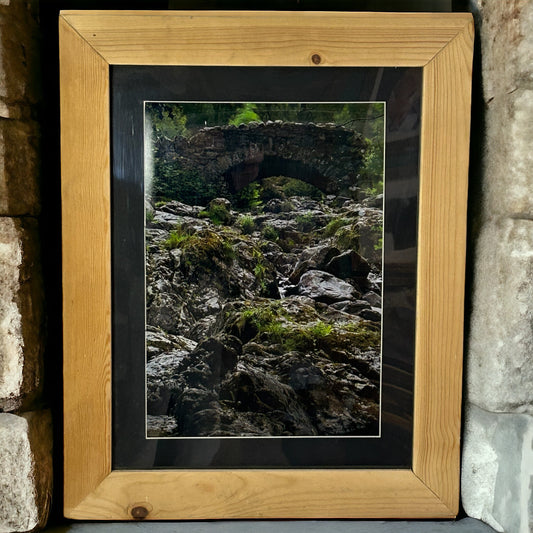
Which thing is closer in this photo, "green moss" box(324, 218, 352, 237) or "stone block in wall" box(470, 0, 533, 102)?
"stone block in wall" box(470, 0, 533, 102)

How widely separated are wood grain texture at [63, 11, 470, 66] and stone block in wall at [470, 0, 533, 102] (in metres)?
0.05

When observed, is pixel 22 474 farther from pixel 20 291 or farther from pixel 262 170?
pixel 262 170

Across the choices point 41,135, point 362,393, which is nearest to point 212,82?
point 41,135

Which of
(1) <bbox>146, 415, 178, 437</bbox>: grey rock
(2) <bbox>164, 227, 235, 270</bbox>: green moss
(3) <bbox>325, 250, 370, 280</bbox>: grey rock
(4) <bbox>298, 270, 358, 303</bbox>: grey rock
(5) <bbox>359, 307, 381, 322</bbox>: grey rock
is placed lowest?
(1) <bbox>146, 415, 178, 437</bbox>: grey rock

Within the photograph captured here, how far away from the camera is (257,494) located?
3.11 ft

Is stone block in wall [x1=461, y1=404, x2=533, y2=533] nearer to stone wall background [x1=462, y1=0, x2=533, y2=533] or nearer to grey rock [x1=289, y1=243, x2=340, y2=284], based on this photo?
stone wall background [x1=462, y1=0, x2=533, y2=533]

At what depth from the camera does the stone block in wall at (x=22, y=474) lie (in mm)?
880

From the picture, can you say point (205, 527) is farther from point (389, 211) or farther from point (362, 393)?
point (389, 211)

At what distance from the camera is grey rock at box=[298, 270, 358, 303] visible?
945mm

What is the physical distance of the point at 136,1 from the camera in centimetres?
102

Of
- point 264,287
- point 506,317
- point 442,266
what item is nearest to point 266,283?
point 264,287

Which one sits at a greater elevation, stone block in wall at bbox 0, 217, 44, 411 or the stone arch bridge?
the stone arch bridge

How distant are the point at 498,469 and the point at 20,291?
0.98 metres

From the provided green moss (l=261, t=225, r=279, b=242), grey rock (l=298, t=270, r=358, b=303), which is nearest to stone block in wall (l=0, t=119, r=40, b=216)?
green moss (l=261, t=225, r=279, b=242)
